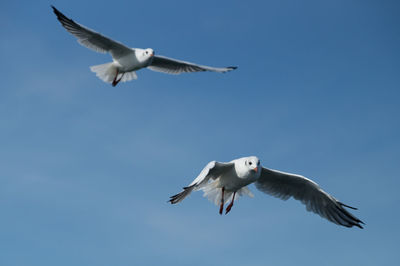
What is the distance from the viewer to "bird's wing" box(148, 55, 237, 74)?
15789 millimetres

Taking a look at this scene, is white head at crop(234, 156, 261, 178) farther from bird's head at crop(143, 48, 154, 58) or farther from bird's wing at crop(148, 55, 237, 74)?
bird's wing at crop(148, 55, 237, 74)

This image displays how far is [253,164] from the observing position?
34.6 ft

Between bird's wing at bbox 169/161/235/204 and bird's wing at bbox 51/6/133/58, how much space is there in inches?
192

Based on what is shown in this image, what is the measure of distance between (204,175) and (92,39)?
5.91 m

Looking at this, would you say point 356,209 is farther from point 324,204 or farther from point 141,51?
point 141,51

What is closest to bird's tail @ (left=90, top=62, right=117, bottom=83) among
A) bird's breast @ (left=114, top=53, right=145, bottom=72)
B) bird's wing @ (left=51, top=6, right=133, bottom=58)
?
bird's breast @ (left=114, top=53, right=145, bottom=72)

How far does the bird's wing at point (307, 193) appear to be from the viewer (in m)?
11.6

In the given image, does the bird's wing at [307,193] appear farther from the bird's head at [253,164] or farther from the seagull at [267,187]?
the bird's head at [253,164]

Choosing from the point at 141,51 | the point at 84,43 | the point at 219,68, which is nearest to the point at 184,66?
the point at 219,68

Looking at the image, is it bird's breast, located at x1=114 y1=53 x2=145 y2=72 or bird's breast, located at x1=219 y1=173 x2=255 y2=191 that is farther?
bird's breast, located at x1=114 y1=53 x2=145 y2=72

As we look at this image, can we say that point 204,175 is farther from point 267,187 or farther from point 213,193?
point 267,187

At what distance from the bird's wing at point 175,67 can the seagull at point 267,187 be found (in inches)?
204

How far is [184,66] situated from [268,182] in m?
5.49

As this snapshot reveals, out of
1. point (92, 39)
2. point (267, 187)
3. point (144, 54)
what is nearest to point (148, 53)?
point (144, 54)
